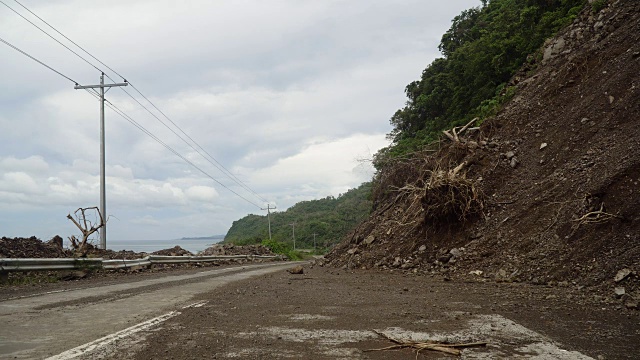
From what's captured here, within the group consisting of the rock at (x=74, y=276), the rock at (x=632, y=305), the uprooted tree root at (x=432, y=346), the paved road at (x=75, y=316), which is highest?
the rock at (x=74, y=276)

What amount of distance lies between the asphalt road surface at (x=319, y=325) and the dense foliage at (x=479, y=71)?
507 inches

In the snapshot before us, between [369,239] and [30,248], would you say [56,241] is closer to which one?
[30,248]

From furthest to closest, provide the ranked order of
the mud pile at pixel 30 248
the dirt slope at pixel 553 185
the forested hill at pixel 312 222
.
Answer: the forested hill at pixel 312 222
the mud pile at pixel 30 248
the dirt slope at pixel 553 185

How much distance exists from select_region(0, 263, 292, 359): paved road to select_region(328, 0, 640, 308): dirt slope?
6.71m

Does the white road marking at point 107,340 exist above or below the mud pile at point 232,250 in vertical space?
below

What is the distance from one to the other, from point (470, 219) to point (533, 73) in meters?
8.59

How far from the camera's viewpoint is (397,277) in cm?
1206

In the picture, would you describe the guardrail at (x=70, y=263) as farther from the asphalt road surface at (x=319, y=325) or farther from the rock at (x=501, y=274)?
the rock at (x=501, y=274)

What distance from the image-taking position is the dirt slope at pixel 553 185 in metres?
8.52

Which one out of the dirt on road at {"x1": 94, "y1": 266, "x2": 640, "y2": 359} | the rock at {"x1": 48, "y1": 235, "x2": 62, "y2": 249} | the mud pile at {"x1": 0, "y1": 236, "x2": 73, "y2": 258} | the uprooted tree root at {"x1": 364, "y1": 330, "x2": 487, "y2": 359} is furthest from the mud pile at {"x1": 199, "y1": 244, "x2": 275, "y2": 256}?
the uprooted tree root at {"x1": 364, "y1": 330, "x2": 487, "y2": 359}

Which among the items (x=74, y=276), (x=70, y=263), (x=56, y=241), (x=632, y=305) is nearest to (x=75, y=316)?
(x=632, y=305)

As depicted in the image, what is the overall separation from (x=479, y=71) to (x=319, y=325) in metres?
21.9

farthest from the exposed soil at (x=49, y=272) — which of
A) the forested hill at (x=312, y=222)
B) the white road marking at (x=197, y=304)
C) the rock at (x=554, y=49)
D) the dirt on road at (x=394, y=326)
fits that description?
the forested hill at (x=312, y=222)

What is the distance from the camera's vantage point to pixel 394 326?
17.9 feet
